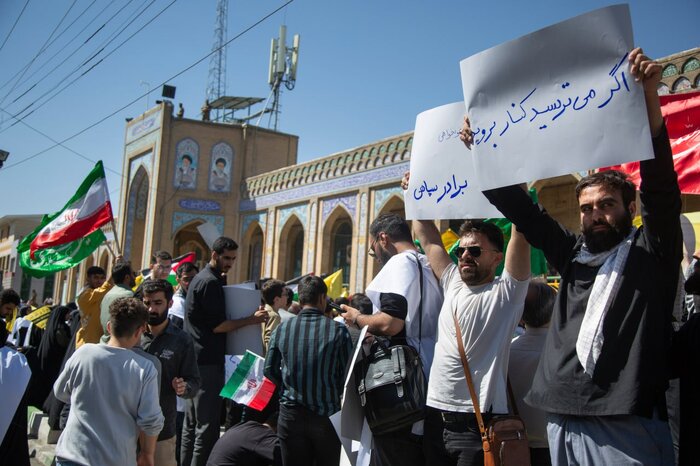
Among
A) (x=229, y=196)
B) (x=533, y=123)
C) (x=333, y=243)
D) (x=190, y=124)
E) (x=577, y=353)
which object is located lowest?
(x=577, y=353)

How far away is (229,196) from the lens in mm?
24719

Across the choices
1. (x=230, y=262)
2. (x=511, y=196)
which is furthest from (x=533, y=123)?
(x=230, y=262)

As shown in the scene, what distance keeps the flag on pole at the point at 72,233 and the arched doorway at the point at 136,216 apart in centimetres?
1913

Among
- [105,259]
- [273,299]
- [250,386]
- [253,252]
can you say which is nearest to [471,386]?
[250,386]

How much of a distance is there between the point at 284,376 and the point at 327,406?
12.8 inches

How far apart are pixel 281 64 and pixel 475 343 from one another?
26.0 metres

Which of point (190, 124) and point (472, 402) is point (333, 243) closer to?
point (190, 124)

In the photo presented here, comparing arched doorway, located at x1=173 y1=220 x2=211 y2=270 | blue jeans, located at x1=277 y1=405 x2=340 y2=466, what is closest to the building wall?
blue jeans, located at x1=277 y1=405 x2=340 y2=466

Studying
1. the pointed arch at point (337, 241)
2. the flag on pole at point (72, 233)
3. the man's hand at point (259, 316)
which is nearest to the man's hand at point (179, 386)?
the man's hand at point (259, 316)

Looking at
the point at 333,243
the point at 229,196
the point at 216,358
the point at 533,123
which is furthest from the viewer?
the point at 229,196

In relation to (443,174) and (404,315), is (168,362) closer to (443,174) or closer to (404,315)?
(404,315)

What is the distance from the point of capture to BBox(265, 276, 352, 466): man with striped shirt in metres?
3.52

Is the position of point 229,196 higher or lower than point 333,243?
higher

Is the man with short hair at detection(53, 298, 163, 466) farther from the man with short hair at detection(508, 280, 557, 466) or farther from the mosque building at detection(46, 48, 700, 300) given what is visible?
the mosque building at detection(46, 48, 700, 300)
